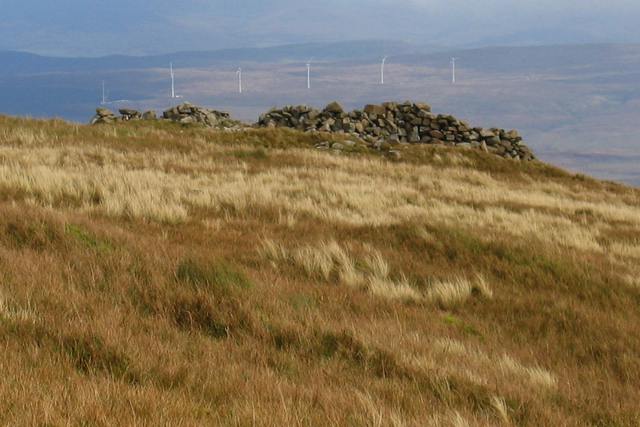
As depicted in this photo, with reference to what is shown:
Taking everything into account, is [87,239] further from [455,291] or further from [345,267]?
[455,291]

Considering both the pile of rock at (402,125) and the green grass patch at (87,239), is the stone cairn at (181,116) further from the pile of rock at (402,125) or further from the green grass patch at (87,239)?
the green grass patch at (87,239)

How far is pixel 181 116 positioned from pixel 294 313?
33.9 metres

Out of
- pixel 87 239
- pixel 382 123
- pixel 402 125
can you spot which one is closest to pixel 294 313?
pixel 87 239

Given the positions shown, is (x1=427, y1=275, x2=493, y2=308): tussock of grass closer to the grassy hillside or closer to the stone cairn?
the grassy hillside

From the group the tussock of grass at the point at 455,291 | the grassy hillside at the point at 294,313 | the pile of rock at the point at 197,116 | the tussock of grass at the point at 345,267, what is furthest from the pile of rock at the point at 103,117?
the tussock of grass at the point at 455,291

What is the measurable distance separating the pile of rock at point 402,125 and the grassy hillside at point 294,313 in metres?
23.1

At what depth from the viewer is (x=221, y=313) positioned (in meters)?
5.38

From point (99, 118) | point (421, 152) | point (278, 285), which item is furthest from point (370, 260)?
point (99, 118)

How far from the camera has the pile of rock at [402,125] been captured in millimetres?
36719

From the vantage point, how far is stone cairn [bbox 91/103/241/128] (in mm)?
36562

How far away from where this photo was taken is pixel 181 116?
37844 mm

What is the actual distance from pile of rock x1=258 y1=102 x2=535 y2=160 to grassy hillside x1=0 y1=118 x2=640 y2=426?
23067 mm

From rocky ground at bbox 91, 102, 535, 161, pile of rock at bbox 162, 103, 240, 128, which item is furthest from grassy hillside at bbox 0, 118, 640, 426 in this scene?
pile of rock at bbox 162, 103, 240, 128

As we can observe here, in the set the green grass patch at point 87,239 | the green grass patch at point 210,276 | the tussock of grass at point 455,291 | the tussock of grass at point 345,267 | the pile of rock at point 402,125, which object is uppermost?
the pile of rock at point 402,125
